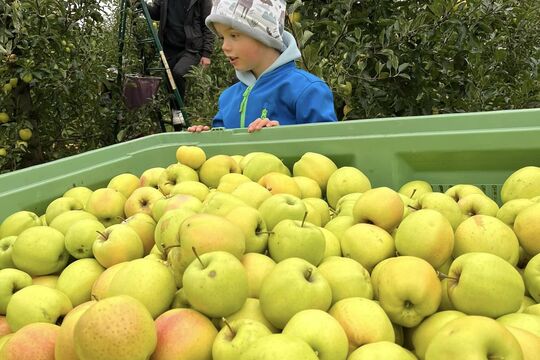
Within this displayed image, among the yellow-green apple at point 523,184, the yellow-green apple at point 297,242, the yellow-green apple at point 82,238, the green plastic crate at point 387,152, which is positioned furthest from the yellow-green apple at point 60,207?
the yellow-green apple at point 523,184

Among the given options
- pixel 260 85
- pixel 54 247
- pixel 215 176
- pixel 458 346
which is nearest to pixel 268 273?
pixel 458 346

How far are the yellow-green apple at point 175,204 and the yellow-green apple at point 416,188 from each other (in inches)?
27.3

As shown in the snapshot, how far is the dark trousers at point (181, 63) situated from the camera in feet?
20.0

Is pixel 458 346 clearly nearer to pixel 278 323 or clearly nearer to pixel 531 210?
pixel 278 323

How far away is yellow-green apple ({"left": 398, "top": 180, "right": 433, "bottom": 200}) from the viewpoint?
1688 mm

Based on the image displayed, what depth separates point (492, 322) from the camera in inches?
33.8

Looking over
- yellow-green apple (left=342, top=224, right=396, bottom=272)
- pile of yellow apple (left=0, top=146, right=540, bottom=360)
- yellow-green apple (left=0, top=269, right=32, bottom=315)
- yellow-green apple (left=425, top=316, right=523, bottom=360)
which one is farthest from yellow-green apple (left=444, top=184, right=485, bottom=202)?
yellow-green apple (left=0, top=269, right=32, bottom=315)

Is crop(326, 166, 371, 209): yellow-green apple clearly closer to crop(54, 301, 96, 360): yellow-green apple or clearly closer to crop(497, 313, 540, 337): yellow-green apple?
crop(497, 313, 540, 337): yellow-green apple

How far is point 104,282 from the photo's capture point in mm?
1226

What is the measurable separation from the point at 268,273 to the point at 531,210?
2.27ft

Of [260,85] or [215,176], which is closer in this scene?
[215,176]

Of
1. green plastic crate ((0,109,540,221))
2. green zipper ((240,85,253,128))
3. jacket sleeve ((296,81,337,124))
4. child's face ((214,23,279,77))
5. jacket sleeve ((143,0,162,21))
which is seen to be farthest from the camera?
jacket sleeve ((143,0,162,21))

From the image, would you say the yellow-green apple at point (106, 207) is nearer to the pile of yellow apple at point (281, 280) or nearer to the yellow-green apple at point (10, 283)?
the pile of yellow apple at point (281, 280)

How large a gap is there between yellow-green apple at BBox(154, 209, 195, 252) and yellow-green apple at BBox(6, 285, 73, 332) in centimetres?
27
